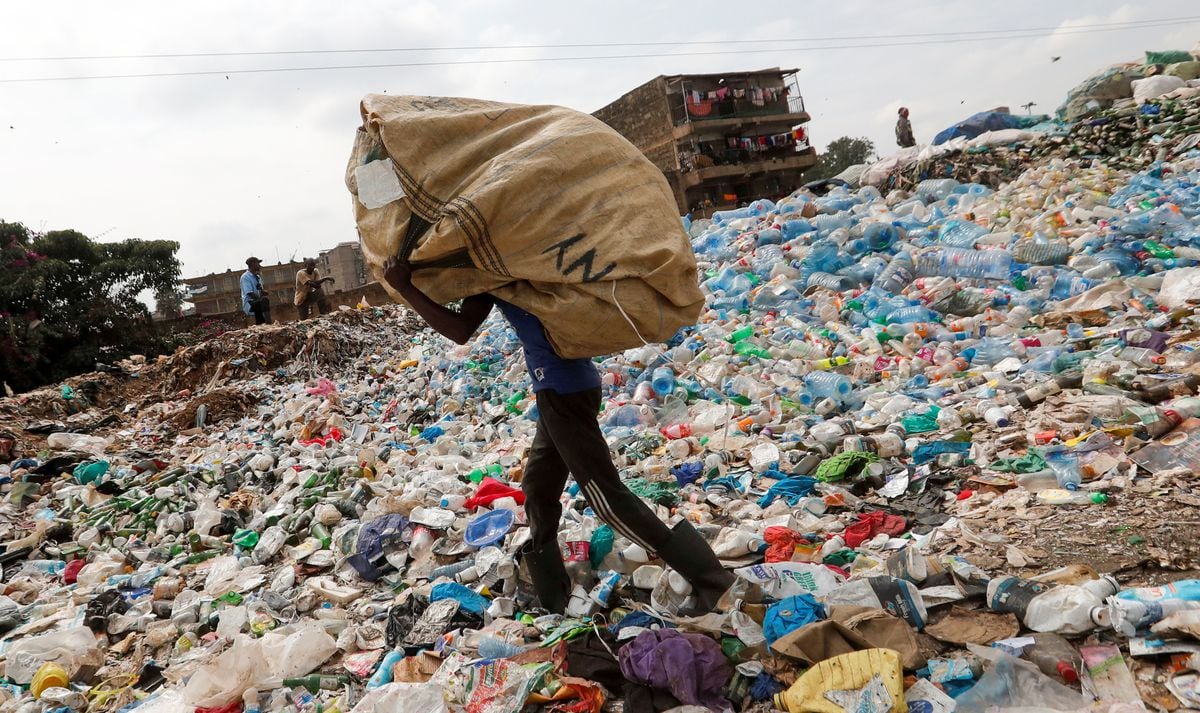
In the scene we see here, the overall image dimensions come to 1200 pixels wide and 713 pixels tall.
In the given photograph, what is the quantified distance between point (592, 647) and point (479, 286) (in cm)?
101

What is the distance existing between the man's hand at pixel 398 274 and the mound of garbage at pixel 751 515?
0.77m

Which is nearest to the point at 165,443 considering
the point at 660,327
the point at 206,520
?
the point at 206,520

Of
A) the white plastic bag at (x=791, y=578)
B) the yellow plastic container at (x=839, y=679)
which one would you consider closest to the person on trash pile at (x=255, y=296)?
the white plastic bag at (x=791, y=578)

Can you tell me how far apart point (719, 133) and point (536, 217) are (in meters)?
25.8

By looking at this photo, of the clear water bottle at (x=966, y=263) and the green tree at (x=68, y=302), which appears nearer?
the clear water bottle at (x=966, y=263)

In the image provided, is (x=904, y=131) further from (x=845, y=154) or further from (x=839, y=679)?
(x=845, y=154)

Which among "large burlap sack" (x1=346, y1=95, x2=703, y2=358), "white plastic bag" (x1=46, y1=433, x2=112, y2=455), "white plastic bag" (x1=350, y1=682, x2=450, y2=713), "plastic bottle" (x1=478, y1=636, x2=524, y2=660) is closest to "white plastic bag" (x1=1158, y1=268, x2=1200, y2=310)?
"large burlap sack" (x1=346, y1=95, x2=703, y2=358)

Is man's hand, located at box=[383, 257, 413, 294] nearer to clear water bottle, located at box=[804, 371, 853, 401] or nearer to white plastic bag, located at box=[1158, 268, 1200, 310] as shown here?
clear water bottle, located at box=[804, 371, 853, 401]

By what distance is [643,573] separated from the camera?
2.29 meters

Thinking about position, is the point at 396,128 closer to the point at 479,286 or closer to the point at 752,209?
the point at 479,286

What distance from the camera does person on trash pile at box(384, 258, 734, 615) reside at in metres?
1.92

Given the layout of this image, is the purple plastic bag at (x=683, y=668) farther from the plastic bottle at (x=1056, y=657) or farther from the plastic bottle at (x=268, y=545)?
the plastic bottle at (x=268, y=545)

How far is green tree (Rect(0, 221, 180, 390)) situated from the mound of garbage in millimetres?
6417

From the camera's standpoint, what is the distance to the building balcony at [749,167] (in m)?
24.3
